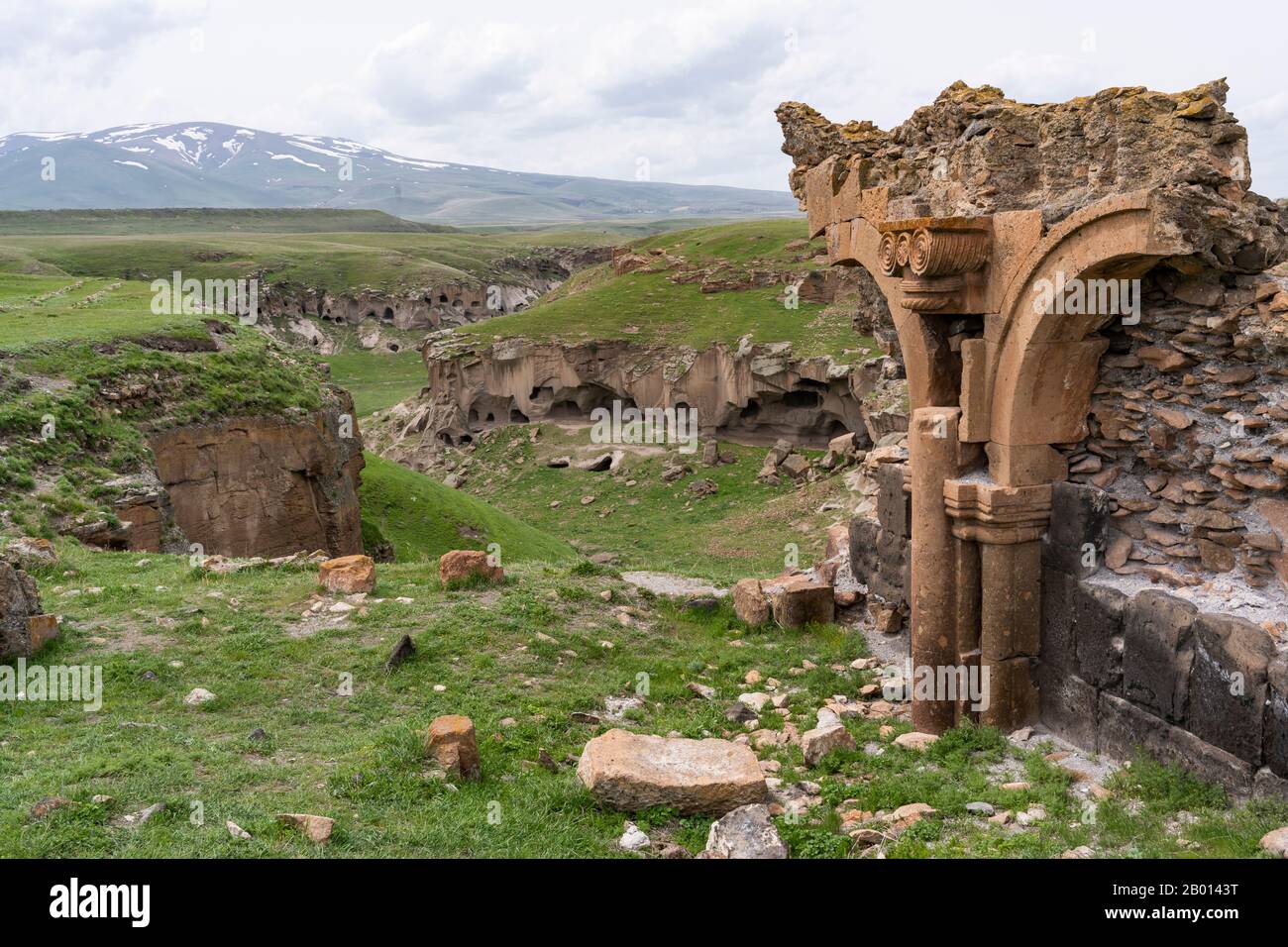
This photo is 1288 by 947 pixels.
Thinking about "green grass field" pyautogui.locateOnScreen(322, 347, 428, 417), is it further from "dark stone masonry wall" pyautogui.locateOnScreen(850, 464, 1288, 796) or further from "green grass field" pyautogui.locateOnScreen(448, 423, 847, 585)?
"dark stone masonry wall" pyautogui.locateOnScreen(850, 464, 1288, 796)

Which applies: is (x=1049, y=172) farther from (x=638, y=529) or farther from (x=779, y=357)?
(x=779, y=357)

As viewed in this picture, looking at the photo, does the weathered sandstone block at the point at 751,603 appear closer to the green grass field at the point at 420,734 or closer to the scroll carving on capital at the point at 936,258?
the green grass field at the point at 420,734

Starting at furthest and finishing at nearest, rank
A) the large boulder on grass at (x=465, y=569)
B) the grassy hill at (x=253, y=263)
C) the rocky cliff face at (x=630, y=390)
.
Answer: the grassy hill at (x=253, y=263)
the rocky cliff face at (x=630, y=390)
the large boulder on grass at (x=465, y=569)

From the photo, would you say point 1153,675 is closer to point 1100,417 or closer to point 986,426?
point 1100,417

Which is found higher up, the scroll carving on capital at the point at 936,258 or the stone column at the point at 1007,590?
the scroll carving on capital at the point at 936,258

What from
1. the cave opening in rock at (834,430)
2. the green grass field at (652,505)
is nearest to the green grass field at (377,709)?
the green grass field at (652,505)

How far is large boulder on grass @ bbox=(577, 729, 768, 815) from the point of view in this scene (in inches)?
256

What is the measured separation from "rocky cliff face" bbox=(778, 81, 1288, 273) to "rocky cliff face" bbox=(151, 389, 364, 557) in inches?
485

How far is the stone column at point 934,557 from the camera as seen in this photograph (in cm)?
832

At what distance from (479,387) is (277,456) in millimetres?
19756

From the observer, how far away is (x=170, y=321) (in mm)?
20859

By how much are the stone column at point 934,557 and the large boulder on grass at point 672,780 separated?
2.21 metres

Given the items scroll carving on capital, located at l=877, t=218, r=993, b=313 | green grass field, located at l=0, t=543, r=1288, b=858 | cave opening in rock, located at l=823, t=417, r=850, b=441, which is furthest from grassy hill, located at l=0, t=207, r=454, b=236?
scroll carving on capital, located at l=877, t=218, r=993, b=313
